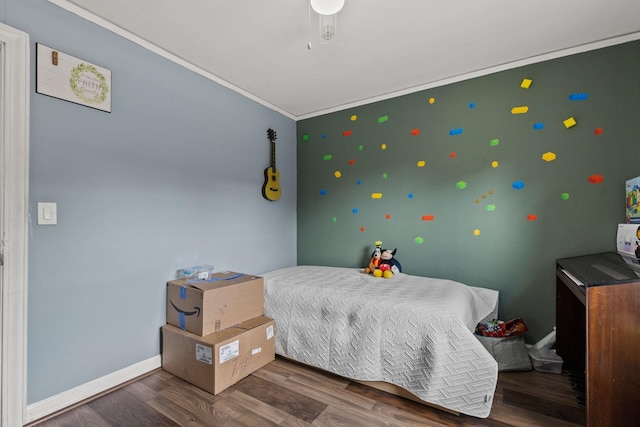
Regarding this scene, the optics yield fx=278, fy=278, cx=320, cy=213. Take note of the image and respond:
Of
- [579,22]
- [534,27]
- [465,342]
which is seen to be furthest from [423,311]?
[579,22]

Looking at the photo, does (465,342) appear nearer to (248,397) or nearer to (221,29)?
(248,397)

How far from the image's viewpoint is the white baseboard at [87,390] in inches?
55.4

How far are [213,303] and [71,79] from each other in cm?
150

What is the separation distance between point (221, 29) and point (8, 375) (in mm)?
2162

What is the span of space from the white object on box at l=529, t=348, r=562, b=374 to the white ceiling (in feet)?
6.95

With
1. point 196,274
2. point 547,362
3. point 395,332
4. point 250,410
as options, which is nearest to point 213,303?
point 196,274

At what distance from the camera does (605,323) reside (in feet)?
3.67

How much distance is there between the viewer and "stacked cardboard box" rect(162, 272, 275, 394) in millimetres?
1658

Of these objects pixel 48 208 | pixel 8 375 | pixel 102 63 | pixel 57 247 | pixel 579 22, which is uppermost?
pixel 579 22

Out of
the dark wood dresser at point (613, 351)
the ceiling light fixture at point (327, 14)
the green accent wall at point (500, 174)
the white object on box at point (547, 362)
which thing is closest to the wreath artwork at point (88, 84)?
the ceiling light fixture at point (327, 14)

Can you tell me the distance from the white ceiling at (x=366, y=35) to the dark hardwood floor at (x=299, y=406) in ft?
7.22

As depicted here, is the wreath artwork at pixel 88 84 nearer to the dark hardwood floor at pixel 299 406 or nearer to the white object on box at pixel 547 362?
the dark hardwood floor at pixel 299 406

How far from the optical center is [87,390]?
1565mm

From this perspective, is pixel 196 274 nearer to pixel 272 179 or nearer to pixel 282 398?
pixel 282 398
